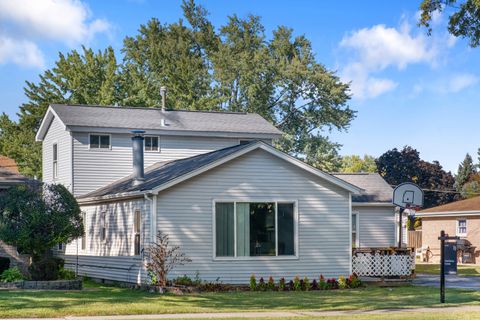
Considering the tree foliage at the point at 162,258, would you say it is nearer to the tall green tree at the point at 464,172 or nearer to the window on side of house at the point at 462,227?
the window on side of house at the point at 462,227

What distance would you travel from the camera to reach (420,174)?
78438 millimetres

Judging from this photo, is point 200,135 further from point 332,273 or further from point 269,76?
point 269,76

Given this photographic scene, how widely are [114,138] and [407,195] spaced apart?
13056 millimetres

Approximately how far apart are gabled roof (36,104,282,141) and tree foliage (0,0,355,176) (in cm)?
1886

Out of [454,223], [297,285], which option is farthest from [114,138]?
[454,223]

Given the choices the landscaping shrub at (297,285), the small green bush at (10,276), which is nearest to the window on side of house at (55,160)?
the small green bush at (10,276)

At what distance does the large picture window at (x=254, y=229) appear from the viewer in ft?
85.7

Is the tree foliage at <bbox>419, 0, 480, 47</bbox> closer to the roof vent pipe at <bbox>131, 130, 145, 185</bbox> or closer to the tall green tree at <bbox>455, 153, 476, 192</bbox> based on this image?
the roof vent pipe at <bbox>131, 130, 145, 185</bbox>

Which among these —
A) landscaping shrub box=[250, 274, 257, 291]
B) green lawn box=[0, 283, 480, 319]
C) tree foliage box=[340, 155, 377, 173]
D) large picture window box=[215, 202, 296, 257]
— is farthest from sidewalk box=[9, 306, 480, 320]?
tree foliage box=[340, 155, 377, 173]

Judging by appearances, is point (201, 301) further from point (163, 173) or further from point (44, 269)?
point (163, 173)

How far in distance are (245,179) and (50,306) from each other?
9212 mm

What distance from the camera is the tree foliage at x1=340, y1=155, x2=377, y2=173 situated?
87.0m

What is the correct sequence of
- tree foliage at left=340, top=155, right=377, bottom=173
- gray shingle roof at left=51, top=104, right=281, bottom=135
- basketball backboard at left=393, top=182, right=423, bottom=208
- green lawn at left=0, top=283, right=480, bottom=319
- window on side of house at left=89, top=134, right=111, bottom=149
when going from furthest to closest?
tree foliage at left=340, top=155, right=377, bottom=173, gray shingle roof at left=51, top=104, right=281, bottom=135, window on side of house at left=89, top=134, right=111, bottom=149, basketball backboard at left=393, top=182, right=423, bottom=208, green lawn at left=0, top=283, right=480, bottom=319

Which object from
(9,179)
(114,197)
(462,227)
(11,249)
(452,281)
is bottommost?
(452,281)
